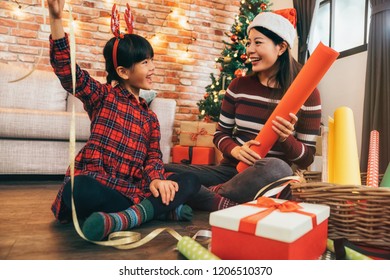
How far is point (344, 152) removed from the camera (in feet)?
2.89

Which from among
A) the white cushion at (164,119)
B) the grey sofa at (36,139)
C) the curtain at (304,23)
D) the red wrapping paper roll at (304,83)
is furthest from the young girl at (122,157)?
the curtain at (304,23)

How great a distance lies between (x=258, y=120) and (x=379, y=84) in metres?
1.45

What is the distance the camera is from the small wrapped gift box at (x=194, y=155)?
9.00 ft

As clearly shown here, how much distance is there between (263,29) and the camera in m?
1.36

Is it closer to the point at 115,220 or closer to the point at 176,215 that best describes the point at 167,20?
the point at 176,215

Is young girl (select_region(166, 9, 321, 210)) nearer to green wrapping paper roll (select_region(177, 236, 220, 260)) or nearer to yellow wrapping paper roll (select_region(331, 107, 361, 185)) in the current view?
yellow wrapping paper roll (select_region(331, 107, 361, 185))

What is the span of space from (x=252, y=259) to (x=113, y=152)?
63 cm

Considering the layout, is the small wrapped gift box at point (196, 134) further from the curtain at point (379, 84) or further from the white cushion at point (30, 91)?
the curtain at point (379, 84)

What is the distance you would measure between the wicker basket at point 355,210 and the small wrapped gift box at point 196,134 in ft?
6.52

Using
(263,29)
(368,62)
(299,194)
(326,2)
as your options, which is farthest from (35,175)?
(326,2)

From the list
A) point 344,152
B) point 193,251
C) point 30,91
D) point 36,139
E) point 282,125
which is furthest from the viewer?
point 30,91

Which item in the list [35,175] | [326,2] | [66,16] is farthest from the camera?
[326,2]

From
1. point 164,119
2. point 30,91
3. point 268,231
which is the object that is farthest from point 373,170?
point 30,91

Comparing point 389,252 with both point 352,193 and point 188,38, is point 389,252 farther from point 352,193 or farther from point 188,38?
point 188,38
